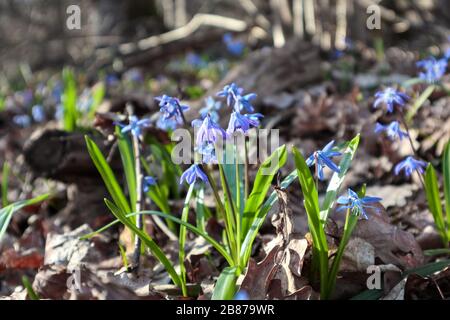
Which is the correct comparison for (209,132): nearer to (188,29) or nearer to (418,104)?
(418,104)

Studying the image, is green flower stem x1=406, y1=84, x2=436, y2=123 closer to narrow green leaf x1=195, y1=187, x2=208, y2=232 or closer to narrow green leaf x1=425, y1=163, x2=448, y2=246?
narrow green leaf x1=425, y1=163, x2=448, y2=246

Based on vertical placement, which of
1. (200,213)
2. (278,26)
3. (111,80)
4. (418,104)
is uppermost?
(278,26)

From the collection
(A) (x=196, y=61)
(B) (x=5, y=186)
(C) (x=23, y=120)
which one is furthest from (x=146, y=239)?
(A) (x=196, y=61)

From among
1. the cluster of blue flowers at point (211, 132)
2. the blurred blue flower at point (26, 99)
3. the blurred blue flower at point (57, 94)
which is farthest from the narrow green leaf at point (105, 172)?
the blurred blue flower at point (26, 99)

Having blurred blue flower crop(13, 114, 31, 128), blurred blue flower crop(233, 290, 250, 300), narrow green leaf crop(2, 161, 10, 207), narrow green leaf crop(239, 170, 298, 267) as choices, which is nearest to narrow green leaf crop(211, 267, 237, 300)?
blurred blue flower crop(233, 290, 250, 300)

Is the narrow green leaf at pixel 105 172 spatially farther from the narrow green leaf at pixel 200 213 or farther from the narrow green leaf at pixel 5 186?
the narrow green leaf at pixel 5 186
